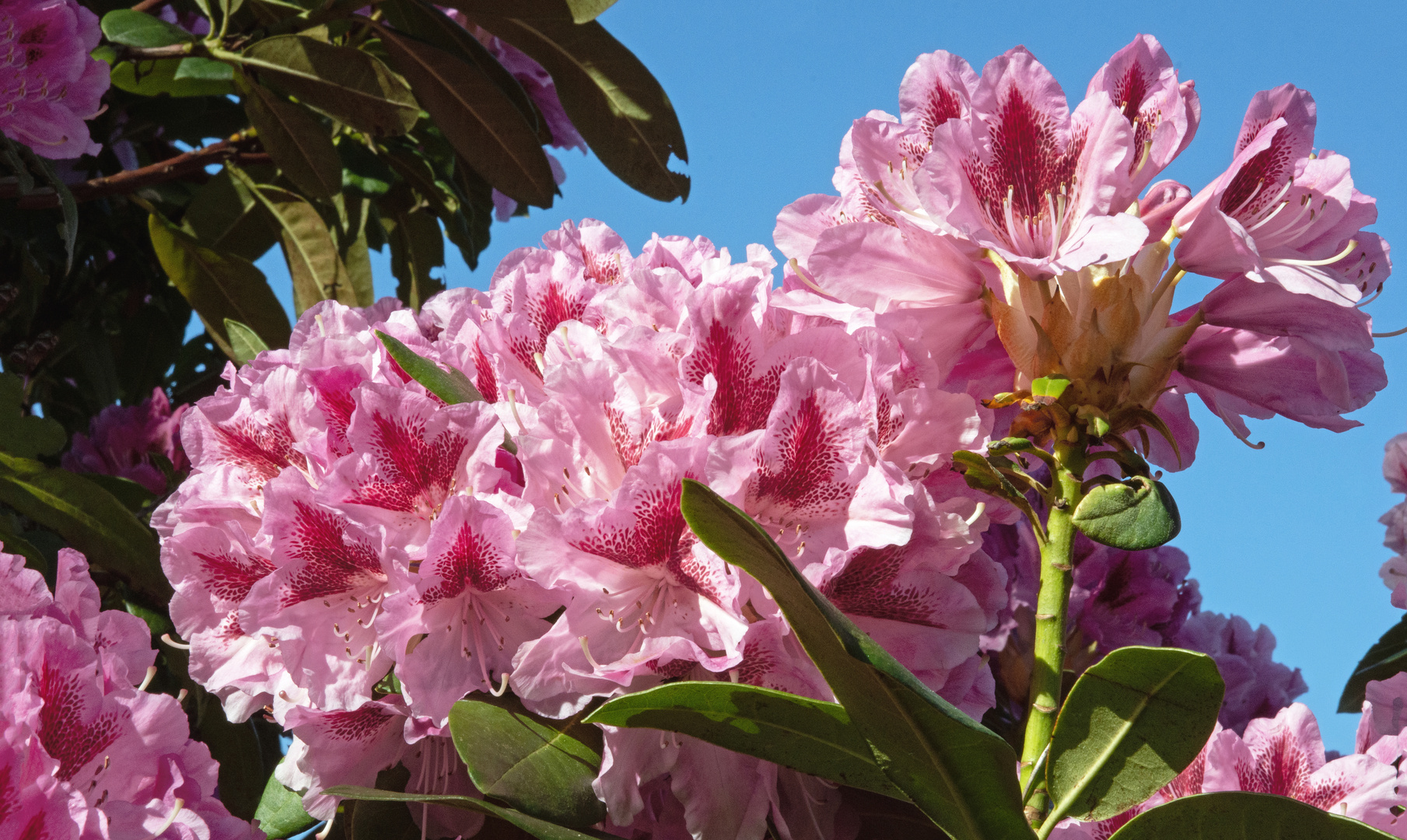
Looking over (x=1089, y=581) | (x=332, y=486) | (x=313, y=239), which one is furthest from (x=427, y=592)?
(x=313, y=239)

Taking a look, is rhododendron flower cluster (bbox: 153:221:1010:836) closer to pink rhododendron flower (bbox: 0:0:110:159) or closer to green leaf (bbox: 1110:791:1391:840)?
green leaf (bbox: 1110:791:1391:840)

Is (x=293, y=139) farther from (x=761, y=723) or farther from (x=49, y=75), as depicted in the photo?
(x=761, y=723)

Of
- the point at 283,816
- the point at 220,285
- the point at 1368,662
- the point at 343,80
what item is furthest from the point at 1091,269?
the point at 220,285

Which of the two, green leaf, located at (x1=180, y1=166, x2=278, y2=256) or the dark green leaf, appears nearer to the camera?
the dark green leaf

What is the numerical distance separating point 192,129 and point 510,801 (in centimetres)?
171

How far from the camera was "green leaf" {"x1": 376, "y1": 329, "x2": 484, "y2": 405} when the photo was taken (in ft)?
2.17

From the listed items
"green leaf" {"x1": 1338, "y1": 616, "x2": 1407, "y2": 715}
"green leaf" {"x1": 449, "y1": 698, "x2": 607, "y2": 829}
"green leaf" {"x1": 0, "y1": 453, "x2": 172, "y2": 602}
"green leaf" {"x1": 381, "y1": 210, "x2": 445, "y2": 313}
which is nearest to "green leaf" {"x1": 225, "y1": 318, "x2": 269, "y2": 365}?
"green leaf" {"x1": 0, "y1": 453, "x2": 172, "y2": 602}

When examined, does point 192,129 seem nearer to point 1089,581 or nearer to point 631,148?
point 631,148

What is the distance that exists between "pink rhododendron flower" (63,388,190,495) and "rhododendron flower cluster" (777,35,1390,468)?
1.42 meters

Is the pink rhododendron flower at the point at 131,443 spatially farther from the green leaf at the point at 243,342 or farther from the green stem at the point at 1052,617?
the green stem at the point at 1052,617

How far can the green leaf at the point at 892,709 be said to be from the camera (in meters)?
0.49

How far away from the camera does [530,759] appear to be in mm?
604

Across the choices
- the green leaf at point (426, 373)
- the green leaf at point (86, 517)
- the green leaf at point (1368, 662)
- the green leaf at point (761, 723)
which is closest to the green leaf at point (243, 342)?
the green leaf at point (86, 517)

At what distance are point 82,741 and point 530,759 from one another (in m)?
0.25
